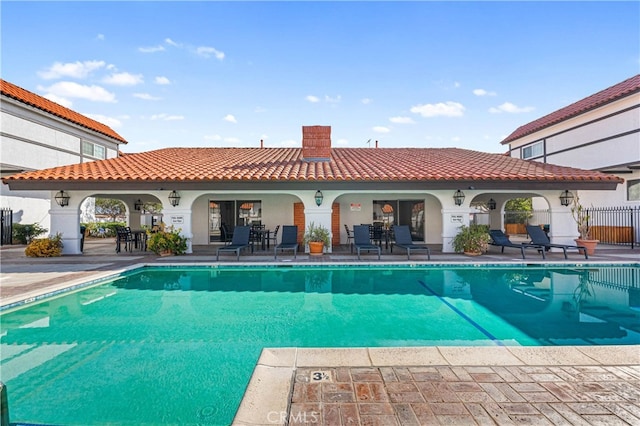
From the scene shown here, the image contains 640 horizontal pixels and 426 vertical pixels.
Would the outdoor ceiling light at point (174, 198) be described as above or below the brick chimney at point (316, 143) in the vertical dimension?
below

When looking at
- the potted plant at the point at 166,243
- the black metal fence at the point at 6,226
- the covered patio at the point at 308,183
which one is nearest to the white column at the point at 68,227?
the covered patio at the point at 308,183

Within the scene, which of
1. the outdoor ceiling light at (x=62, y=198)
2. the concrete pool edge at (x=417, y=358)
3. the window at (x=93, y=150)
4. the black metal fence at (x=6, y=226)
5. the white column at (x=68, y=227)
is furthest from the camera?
the window at (x=93, y=150)

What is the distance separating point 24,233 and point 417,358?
21.1 meters

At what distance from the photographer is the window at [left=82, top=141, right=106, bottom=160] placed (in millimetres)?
18891

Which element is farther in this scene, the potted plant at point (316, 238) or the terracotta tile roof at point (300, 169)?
the potted plant at point (316, 238)

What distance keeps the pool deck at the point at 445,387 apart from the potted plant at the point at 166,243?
915 centimetres

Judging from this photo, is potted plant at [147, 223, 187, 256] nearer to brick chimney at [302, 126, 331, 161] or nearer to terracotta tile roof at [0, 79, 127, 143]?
brick chimney at [302, 126, 331, 161]

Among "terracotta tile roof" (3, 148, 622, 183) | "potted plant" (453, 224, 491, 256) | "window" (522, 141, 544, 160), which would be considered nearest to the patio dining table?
"terracotta tile roof" (3, 148, 622, 183)

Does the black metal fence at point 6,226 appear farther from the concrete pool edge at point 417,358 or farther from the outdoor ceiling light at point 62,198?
the concrete pool edge at point 417,358

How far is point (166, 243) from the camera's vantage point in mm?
11469

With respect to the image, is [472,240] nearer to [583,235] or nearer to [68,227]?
[583,235]

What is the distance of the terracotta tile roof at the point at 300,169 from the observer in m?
11.3

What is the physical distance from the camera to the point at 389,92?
15.7 metres

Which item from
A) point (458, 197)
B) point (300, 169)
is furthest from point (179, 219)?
point (458, 197)
